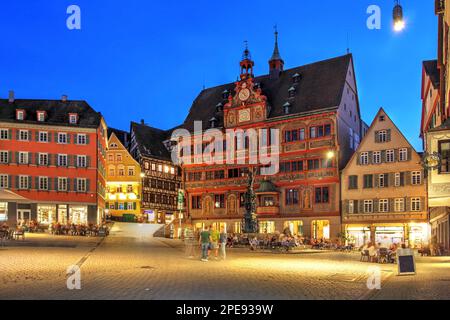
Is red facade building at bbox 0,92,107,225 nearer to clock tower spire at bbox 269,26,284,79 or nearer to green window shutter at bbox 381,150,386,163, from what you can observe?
clock tower spire at bbox 269,26,284,79

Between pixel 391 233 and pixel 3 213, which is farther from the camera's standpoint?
pixel 3 213

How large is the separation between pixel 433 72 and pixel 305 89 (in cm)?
1473

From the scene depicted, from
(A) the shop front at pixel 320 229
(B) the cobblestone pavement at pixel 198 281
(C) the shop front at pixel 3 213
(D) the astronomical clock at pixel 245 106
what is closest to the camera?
(B) the cobblestone pavement at pixel 198 281

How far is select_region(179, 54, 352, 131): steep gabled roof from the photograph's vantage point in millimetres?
55000

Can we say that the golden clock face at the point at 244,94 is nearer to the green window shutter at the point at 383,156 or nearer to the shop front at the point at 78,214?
the green window shutter at the point at 383,156

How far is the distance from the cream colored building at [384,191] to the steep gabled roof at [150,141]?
37.1 meters

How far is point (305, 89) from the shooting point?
190 ft

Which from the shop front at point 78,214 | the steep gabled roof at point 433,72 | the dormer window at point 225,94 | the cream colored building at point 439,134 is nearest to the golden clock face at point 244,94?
the dormer window at point 225,94

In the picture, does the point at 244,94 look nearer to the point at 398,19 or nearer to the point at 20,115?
the point at 20,115

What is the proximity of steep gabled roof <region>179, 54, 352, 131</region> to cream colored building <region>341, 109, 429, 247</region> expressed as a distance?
5869mm

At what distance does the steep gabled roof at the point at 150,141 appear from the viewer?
8144 centimetres

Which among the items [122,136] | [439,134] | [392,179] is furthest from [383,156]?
[122,136]

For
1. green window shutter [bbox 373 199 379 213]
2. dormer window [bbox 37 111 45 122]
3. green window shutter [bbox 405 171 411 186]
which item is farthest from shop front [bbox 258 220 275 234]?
dormer window [bbox 37 111 45 122]
